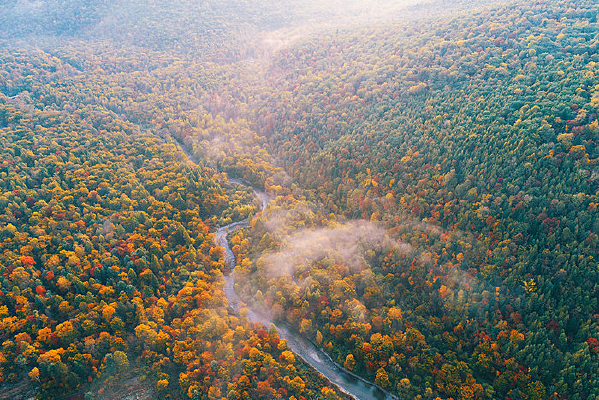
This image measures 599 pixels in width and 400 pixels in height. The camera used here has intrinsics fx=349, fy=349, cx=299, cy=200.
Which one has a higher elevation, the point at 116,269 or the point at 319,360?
the point at 116,269

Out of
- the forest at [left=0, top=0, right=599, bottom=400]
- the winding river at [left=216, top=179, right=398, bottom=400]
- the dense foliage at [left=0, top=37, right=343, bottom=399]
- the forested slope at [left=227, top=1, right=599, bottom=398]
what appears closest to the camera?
the dense foliage at [left=0, top=37, right=343, bottom=399]

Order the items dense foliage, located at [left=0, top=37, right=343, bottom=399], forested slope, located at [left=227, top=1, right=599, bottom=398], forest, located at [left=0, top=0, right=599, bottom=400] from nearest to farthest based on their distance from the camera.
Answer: dense foliage, located at [left=0, top=37, right=343, bottom=399]
forest, located at [left=0, top=0, right=599, bottom=400]
forested slope, located at [left=227, top=1, right=599, bottom=398]

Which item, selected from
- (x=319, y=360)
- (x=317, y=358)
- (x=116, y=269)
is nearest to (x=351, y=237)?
(x=317, y=358)

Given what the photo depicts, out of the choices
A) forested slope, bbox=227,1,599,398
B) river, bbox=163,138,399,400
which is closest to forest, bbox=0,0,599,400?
forested slope, bbox=227,1,599,398

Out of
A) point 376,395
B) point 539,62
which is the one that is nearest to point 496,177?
point 539,62

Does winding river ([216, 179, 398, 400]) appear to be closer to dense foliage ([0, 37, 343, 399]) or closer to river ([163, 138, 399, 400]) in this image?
river ([163, 138, 399, 400])

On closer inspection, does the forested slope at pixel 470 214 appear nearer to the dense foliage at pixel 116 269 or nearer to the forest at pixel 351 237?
the forest at pixel 351 237

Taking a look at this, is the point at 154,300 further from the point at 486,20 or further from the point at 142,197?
the point at 486,20

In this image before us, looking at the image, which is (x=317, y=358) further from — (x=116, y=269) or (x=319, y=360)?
(x=116, y=269)

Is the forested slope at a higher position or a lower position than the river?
higher
